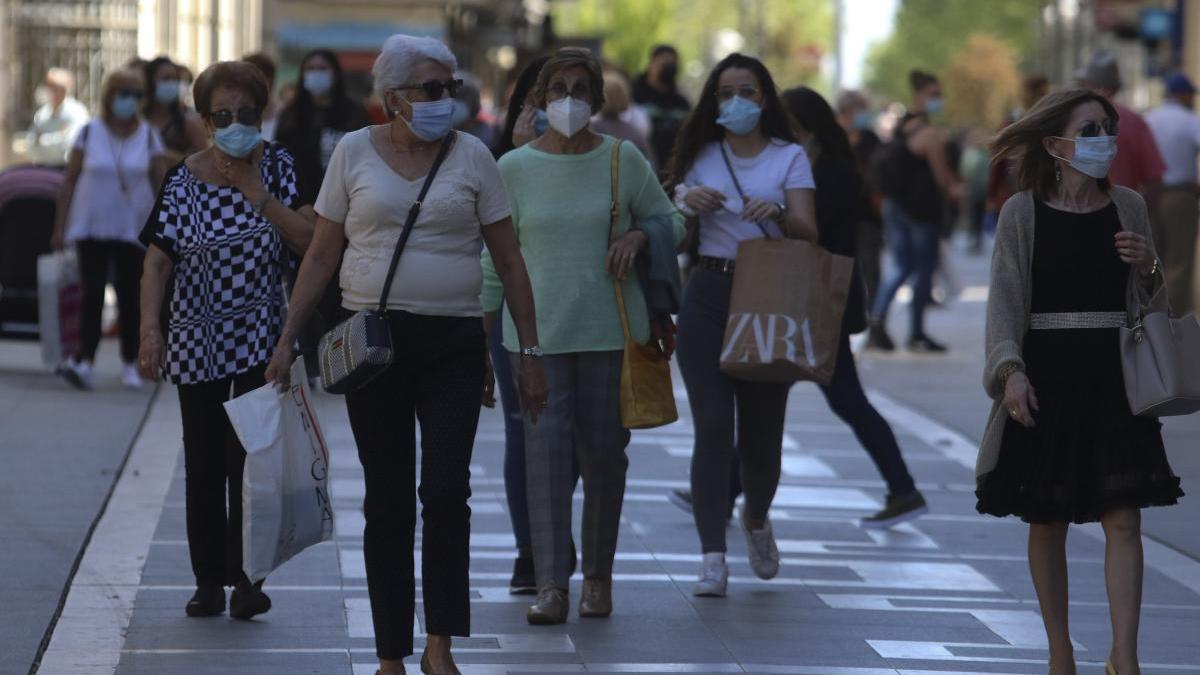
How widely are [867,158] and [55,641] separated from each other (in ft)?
37.7

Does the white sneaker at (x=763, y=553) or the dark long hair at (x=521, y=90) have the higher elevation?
the dark long hair at (x=521, y=90)

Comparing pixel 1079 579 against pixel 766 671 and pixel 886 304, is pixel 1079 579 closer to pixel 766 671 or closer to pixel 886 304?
pixel 766 671

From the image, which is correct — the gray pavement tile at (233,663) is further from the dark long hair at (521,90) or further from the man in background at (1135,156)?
the man in background at (1135,156)

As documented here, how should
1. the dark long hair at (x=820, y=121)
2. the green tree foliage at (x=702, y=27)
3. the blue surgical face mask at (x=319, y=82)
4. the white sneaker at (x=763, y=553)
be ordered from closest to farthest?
the white sneaker at (x=763, y=553)
the dark long hair at (x=820, y=121)
the blue surgical face mask at (x=319, y=82)
the green tree foliage at (x=702, y=27)

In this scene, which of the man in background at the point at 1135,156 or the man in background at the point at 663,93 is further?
the man in background at the point at 663,93

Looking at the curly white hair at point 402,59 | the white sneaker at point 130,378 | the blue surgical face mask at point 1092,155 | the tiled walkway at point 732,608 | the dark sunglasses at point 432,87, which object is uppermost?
the curly white hair at point 402,59

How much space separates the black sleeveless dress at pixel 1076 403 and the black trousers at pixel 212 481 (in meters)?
2.44

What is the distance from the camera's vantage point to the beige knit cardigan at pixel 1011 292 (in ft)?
20.0

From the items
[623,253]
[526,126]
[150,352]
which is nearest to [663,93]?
[526,126]

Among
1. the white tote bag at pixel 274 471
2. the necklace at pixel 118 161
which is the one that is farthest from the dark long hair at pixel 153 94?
the white tote bag at pixel 274 471

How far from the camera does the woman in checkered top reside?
7043 mm

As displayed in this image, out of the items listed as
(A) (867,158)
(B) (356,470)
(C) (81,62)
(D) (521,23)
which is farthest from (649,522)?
(D) (521,23)

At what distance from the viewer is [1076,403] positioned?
6.10 meters

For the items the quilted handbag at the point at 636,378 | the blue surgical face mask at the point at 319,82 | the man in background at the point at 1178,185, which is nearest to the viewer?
the quilted handbag at the point at 636,378
